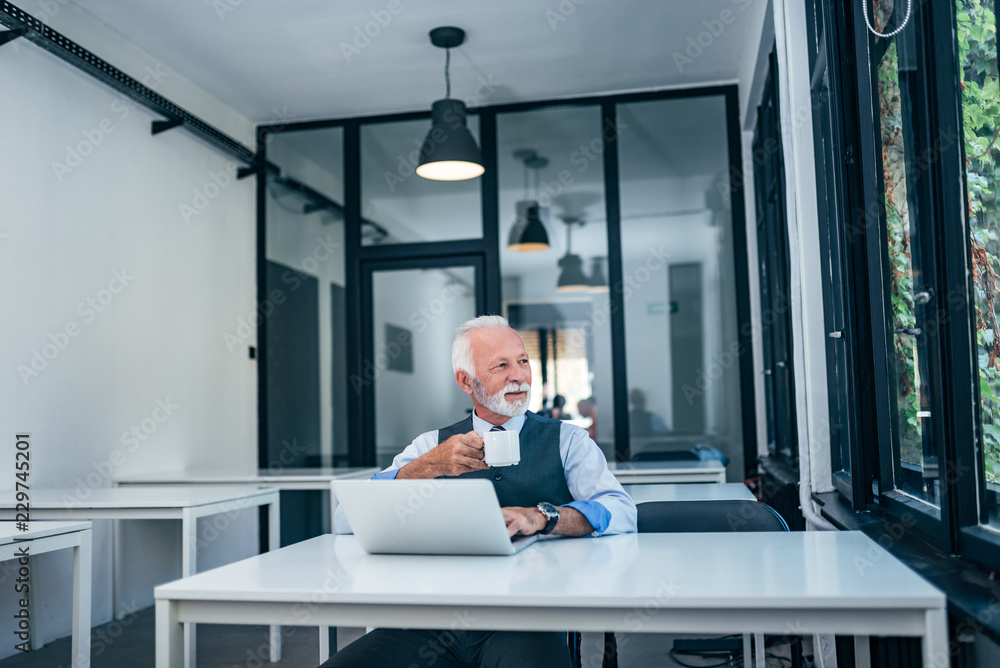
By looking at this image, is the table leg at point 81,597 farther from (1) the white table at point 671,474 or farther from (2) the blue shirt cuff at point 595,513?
(1) the white table at point 671,474

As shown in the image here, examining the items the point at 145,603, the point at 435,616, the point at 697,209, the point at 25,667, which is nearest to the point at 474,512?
the point at 435,616

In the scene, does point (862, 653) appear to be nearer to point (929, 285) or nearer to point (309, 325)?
point (929, 285)

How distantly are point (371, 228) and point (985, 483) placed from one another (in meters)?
4.69

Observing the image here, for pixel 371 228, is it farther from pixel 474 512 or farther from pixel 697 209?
pixel 474 512

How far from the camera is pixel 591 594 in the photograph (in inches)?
51.5

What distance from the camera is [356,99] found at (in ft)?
18.3

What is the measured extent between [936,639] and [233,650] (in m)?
3.18

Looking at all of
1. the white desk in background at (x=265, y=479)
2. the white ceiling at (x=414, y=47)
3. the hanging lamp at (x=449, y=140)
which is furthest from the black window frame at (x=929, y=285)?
the white desk in background at (x=265, y=479)

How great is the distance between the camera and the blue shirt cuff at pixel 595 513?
6.32 feet

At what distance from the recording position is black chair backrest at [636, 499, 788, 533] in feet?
7.12

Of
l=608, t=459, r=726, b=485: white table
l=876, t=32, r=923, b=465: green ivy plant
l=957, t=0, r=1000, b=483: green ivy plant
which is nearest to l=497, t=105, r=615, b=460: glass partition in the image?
l=608, t=459, r=726, b=485: white table

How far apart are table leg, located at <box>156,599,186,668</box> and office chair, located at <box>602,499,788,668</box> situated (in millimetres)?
1208

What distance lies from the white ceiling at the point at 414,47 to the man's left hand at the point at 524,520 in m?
3.20

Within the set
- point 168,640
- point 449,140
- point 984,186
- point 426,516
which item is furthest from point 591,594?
point 449,140
